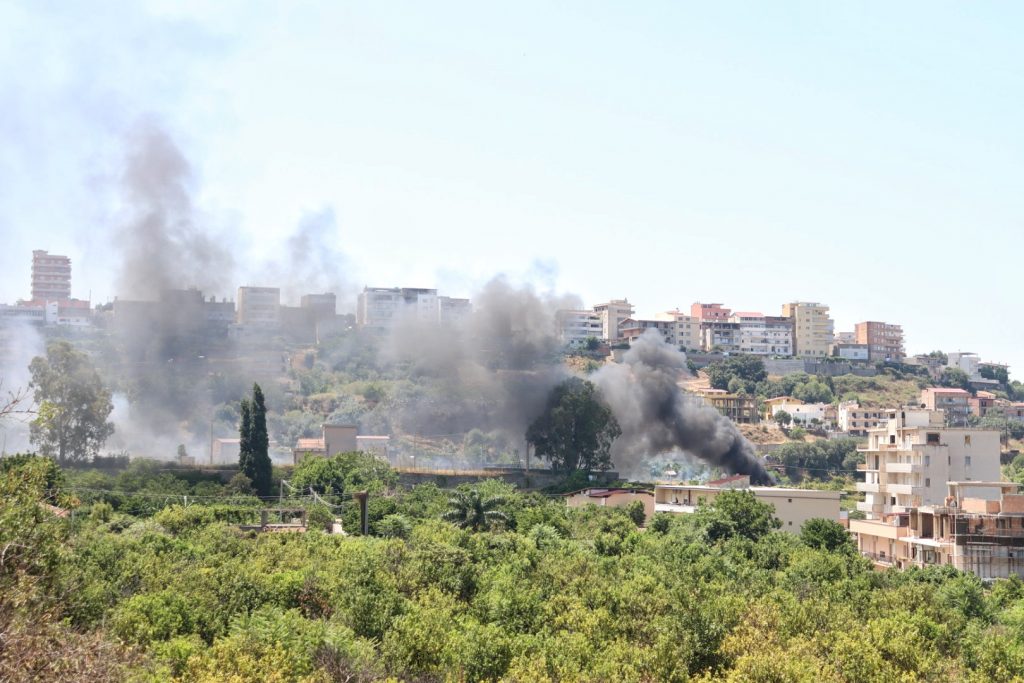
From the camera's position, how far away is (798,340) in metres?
140

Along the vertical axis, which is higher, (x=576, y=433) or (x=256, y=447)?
(x=576, y=433)

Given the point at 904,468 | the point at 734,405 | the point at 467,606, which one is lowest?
the point at 467,606

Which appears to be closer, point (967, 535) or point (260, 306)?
point (967, 535)

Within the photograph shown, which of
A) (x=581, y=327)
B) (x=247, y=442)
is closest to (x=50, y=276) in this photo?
(x=581, y=327)

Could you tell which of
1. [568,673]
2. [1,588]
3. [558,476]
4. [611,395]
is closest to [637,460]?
[611,395]

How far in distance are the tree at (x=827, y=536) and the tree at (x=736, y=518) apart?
286 cm

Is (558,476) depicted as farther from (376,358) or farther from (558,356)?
(376,358)

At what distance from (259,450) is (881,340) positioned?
309 feet

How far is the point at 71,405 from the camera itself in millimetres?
76875

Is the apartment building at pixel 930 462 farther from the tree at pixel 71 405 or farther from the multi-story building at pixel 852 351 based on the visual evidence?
the multi-story building at pixel 852 351

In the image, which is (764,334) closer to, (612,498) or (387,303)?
(387,303)

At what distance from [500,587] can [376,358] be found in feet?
276

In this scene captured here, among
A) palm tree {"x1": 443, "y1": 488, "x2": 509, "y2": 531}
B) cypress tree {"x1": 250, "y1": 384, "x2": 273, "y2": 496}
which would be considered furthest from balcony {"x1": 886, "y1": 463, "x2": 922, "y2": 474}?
cypress tree {"x1": 250, "y1": 384, "x2": 273, "y2": 496}

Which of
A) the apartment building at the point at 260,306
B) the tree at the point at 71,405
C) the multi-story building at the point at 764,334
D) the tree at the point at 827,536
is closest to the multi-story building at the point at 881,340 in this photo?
the multi-story building at the point at 764,334
